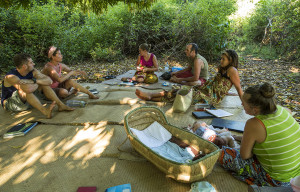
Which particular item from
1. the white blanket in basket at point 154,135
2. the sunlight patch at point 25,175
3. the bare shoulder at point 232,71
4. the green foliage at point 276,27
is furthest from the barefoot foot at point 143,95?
the green foliage at point 276,27

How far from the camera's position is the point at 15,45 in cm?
751

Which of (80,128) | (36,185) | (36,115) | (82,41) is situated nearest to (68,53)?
(82,41)

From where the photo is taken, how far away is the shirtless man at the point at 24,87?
3.15 metres

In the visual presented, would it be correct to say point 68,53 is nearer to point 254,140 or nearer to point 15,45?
point 15,45

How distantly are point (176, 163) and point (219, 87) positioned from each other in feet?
7.20

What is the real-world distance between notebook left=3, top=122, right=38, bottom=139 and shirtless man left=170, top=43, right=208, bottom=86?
10.6 feet

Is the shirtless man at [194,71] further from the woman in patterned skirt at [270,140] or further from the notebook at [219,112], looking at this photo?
the woman in patterned skirt at [270,140]

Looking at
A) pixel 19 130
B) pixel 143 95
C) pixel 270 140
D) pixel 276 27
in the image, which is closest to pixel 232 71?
pixel 143 95

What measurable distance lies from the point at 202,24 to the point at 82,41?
5.15m

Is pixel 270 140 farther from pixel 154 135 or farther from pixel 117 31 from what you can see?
pixel 117 31

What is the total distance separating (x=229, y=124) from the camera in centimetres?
284

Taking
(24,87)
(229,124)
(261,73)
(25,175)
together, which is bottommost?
(25,175)

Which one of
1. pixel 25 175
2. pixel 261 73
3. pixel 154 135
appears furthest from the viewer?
pixel 261 73

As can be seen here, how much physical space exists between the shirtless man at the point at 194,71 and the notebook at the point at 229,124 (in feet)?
5.14
